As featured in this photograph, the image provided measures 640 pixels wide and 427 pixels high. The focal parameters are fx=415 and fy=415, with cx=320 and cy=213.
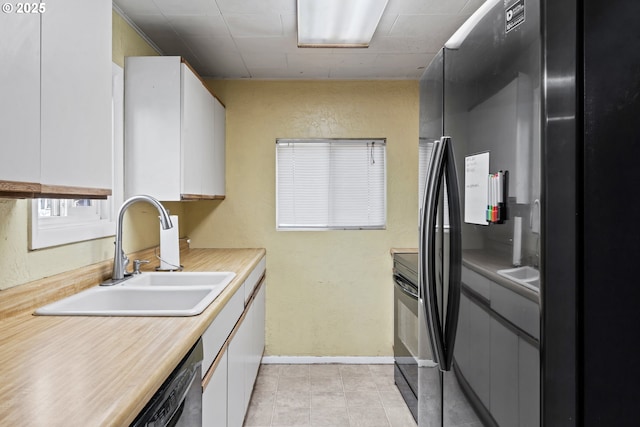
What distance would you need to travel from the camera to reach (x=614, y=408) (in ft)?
2.50

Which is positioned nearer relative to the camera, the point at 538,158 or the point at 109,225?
the point at 538,158

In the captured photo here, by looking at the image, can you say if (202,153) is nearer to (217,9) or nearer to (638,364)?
(217,9)

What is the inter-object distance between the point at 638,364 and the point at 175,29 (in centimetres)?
268

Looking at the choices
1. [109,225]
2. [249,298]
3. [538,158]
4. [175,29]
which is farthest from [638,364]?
[175,29]

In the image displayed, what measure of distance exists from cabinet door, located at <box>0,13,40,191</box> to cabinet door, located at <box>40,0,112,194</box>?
33mm

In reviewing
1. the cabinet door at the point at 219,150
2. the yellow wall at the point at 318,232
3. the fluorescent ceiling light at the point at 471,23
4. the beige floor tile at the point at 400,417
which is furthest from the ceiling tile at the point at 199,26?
the beige floor tile at the point at 400,417

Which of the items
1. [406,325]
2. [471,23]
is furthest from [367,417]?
[471,23]

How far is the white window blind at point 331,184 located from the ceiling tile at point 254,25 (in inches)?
43.4

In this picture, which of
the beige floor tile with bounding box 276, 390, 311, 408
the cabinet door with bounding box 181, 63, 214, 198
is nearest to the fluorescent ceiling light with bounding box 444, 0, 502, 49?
the cabinet door with bounding box 181, 63, 214, 198

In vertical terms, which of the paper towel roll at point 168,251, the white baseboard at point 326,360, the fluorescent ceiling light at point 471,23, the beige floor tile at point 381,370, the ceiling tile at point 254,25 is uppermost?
the ceiling tile at point 254,25

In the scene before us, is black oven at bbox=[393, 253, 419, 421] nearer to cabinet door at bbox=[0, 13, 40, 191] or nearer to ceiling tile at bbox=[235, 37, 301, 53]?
ceiling tile at bbox=[235, 37, 301, 53]

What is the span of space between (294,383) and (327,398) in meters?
0.34

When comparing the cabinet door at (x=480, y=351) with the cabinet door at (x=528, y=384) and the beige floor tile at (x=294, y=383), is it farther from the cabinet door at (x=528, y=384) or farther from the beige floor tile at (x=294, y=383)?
the beige floor tile at (x=294, y=383)

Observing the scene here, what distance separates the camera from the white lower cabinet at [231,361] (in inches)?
58.4
